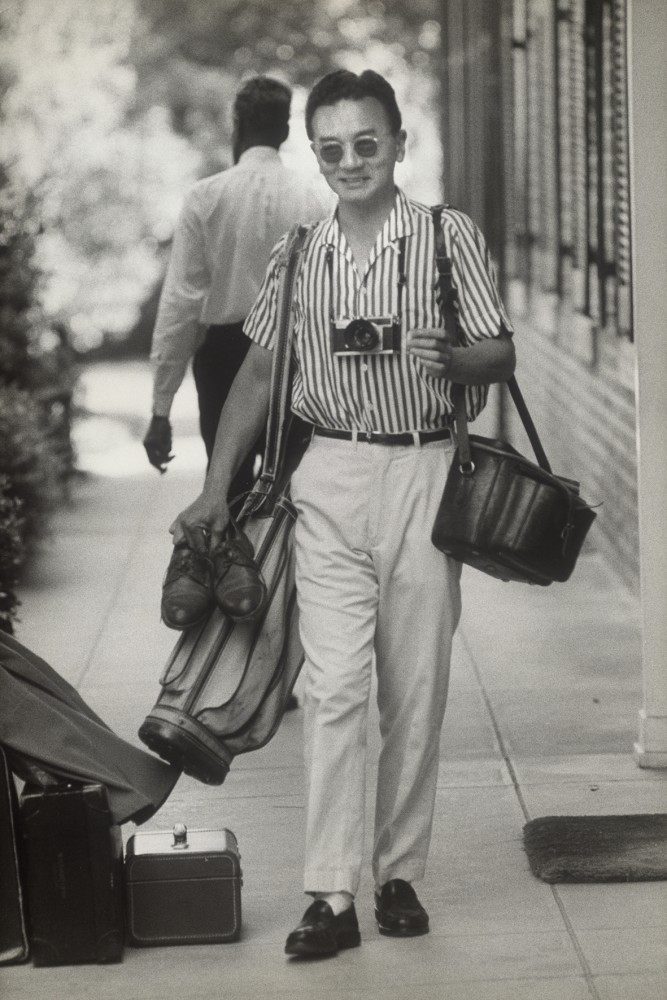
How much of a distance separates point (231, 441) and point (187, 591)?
0.43 m

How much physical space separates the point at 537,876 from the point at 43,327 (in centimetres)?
736

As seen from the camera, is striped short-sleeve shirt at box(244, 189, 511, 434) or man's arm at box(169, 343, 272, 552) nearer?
striped short-sleeve shirt at box(244, 189, 511, 434)

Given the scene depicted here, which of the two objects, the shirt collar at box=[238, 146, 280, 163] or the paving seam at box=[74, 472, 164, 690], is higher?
the shirt collar at box=[238, 146, 280, 163]

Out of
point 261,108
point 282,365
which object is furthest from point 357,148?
point 261,108

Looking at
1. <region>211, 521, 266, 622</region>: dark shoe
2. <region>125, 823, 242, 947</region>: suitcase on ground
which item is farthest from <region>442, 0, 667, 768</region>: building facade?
<region>125, 823, 242, 947</region>: suitcase on ground

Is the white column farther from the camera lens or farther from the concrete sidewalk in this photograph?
the camera lens

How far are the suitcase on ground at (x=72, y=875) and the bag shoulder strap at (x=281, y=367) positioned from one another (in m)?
0.83

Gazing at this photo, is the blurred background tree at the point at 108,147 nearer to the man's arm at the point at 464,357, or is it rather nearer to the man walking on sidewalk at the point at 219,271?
the man walking on sidewalk at the point at 219,271

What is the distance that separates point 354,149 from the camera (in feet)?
13.4

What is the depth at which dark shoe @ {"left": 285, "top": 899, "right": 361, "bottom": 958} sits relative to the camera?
401 cm

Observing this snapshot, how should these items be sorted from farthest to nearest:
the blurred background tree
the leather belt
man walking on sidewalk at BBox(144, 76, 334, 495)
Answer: the blurred background tree < man walking on sidewalk at BBox(144, 76, 334, 495) < the leather belt

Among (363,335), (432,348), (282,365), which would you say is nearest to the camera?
(432,348)

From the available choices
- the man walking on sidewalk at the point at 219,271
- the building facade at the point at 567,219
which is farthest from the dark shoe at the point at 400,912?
the building facade at the point at 567,219

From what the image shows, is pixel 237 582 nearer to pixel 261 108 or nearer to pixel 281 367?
pixel 281 367
